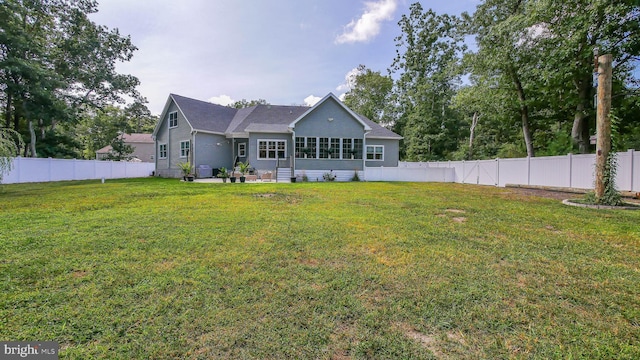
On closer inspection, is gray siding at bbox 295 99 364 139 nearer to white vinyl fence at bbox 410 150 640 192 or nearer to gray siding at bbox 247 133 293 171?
gray siding at bbox 247 133 293 171

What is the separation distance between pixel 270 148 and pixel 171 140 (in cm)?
851

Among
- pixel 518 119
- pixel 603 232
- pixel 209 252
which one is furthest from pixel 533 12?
pixel 209 252

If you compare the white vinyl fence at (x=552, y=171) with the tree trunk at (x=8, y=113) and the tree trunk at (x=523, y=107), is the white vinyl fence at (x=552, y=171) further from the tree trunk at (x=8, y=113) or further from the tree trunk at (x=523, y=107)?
the tree trunk at (x=8, y=113)

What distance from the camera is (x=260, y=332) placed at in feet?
6.96

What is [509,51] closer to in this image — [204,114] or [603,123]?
[603,123]

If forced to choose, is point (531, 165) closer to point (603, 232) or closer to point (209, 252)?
point (603, 232)

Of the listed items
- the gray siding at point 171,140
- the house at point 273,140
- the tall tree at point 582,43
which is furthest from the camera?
the gray siding at point 171,140

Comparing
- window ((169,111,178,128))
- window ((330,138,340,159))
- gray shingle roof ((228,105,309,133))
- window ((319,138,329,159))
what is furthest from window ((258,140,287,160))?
window ((169,111,178,128))

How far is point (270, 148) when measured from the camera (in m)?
18.4

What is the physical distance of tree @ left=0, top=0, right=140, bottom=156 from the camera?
54.7ft

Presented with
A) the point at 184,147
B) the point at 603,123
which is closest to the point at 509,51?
the point at 603,123

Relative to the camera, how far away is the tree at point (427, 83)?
28.7m

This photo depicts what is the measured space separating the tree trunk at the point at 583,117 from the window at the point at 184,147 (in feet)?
77.2

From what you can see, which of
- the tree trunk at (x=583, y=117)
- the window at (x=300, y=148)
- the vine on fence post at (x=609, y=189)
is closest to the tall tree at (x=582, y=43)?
the tree trunk at (x=583, y=117)
